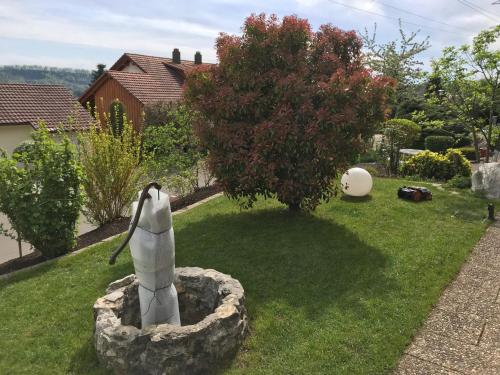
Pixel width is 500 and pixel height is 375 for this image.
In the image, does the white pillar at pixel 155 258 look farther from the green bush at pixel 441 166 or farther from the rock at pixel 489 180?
the green bush at pixel 441 166

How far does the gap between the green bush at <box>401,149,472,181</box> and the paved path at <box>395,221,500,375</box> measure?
6.30m

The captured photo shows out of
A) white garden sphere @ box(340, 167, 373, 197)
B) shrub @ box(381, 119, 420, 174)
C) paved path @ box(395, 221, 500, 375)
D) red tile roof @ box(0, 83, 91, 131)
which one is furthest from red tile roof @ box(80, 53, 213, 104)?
paved path @ box(395, 221, 500, 375)

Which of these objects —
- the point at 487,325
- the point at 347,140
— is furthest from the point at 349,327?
the point at 347,140

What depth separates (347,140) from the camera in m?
6.64

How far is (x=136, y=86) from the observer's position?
24.4m

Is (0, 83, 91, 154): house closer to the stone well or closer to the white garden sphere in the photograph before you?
the white garden sphere

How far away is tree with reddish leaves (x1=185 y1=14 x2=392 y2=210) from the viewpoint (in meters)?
6.40

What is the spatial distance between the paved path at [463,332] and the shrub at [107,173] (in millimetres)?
6076

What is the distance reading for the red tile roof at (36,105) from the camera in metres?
20.6

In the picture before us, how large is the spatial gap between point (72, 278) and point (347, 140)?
15.2 feet

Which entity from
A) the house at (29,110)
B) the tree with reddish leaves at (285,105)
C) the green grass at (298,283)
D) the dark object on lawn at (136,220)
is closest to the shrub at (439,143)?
the green grass at (298,283)

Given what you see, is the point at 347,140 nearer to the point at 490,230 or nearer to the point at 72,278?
the point at 490,230

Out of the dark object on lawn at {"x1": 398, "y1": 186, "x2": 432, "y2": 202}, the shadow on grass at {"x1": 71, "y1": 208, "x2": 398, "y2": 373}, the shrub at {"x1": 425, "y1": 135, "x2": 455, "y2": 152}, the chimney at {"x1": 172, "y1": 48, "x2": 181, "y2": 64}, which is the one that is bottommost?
the shadow on grass at {"x1": 71, "y1": 208, "x2": 398, "y2": 373}

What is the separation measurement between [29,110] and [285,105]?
1953 cm
